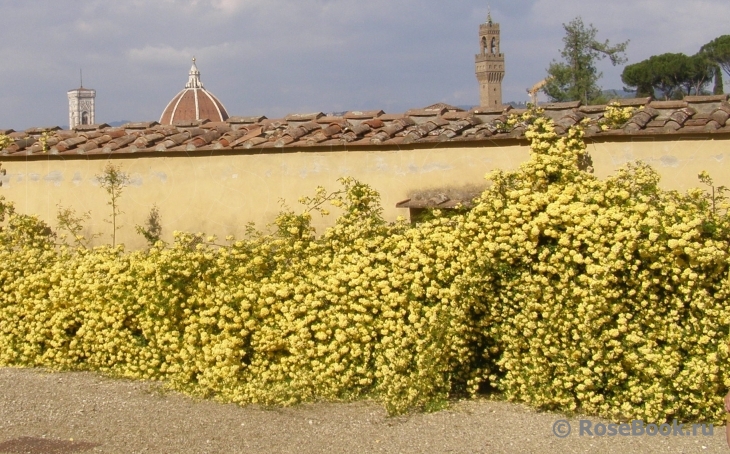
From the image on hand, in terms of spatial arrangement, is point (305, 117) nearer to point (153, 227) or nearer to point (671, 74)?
point (153, 227)

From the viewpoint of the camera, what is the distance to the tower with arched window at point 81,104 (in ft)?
269

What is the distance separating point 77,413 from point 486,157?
424cm

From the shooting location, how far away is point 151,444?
18.5 ft

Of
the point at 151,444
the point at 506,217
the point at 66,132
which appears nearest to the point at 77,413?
the point at 151,444

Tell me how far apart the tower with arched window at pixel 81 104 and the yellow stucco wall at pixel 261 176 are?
75726mm

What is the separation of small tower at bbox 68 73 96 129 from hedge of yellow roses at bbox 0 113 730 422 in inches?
3105

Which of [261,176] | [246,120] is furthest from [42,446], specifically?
[246,120]

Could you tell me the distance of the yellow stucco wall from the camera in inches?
280

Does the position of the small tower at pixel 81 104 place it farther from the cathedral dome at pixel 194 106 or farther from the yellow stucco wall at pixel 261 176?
the yellow stucco wall at pixel 261 176

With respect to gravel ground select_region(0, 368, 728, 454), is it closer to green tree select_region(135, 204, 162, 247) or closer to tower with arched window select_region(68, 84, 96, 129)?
green tree select_region(135, 204, 162, 247)

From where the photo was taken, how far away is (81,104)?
83.9m

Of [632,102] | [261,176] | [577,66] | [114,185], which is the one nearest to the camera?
[632,102]

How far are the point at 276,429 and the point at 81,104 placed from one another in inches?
3326

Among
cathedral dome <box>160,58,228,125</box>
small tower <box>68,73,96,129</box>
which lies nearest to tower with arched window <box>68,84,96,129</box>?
small tower <box>68,73,96,129</box>
